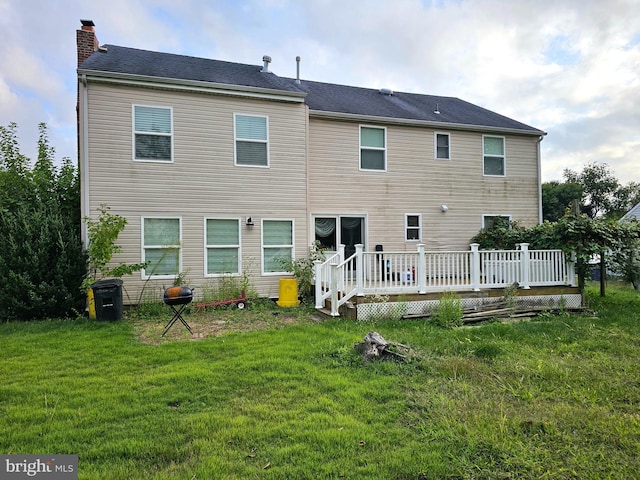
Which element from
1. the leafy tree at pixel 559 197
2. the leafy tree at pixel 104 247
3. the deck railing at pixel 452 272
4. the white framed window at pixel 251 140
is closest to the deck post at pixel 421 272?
the deck railing at pixel 452 272

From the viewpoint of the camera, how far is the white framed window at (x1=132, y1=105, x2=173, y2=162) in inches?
353

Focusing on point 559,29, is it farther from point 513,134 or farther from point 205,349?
point 205,349

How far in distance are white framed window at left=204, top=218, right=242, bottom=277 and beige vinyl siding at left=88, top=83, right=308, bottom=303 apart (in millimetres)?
149

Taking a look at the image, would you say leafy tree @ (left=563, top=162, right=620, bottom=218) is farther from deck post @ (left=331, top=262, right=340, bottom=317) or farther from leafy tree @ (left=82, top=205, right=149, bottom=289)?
leafy tree @ (left=82, top=205, right=149, bottom=289)

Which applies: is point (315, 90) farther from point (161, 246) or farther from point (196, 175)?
point (161, 246)

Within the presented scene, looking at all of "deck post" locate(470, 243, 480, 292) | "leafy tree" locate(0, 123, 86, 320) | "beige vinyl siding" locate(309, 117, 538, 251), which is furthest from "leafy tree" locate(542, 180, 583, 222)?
"leafy tree" locate(0, 123, 86, 320)

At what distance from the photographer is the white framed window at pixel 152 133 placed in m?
8.98

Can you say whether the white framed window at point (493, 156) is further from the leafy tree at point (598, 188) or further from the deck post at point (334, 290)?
the leafy tree at point (598, 188)

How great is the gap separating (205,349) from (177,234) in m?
4.54

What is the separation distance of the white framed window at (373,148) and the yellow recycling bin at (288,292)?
457 centimetres

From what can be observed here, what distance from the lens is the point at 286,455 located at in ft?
8.79

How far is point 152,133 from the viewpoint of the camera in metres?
9.08

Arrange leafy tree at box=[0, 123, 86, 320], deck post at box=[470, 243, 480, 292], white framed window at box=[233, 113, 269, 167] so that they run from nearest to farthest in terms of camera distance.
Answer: leafy tree at box=[0, 123, 86, 320]
deck post at box=[470, 243, 480, 292]
white framed window at box=[233, 113, 269, 167]

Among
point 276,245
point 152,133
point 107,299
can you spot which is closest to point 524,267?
point 276,245
